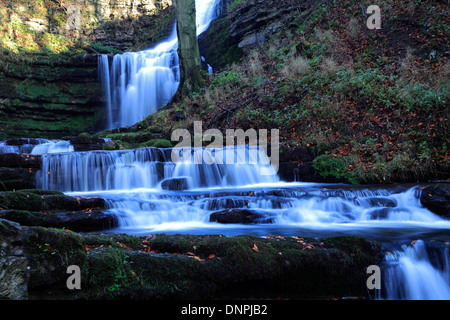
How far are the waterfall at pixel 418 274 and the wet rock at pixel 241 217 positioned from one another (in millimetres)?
2417

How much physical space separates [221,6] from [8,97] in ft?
50.4

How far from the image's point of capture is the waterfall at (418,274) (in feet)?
11.5

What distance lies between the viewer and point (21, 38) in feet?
60.0

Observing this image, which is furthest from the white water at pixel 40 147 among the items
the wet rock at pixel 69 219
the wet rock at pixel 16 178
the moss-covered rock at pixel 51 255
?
the moss-covered rock at pixel 51 255

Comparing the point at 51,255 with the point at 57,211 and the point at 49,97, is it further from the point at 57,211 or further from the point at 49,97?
the point at 49,97

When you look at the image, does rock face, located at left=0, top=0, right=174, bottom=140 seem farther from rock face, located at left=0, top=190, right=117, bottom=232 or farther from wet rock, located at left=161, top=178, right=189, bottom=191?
rock face, located at left=0, top=190, right=117, bottom=232

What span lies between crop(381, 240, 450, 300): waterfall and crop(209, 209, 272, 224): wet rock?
7.93 feet

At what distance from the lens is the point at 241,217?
581 centimetres

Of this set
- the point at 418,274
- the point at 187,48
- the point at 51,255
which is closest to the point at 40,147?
the point at 187,48

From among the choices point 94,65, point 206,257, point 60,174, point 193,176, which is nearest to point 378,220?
point 206,257

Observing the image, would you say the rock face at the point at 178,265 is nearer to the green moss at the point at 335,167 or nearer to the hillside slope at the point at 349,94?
the green moss at the point at 335,167

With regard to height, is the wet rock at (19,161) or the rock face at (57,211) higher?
the wet rock at (19,161)
